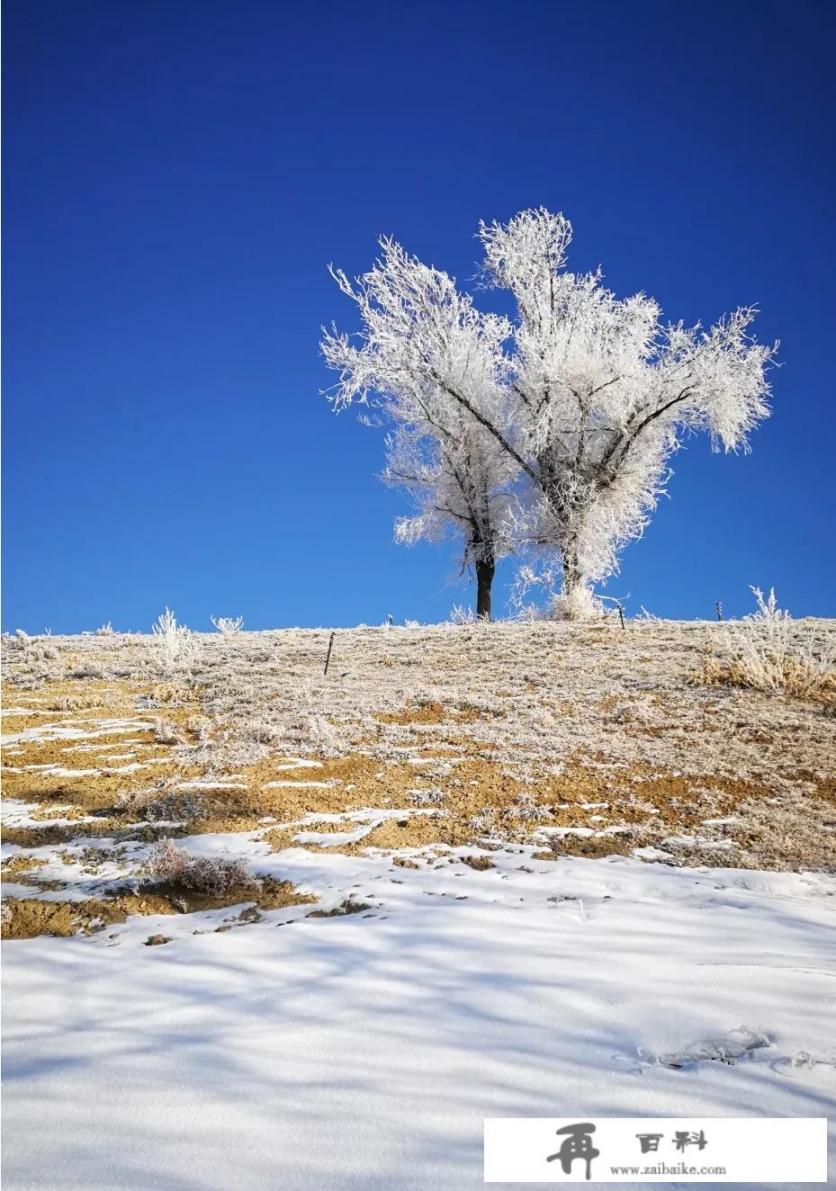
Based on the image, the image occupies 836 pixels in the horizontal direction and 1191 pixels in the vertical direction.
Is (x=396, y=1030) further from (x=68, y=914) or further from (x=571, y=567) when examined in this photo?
(x=571, y=567)

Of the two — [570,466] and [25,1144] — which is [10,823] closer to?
[25,1144]

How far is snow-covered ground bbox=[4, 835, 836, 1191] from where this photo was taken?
199cm

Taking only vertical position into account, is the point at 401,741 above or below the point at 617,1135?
above

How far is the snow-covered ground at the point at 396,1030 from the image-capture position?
1.99 m

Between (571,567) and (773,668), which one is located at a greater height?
(571,567)

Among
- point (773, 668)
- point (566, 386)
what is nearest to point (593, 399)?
point (566, 386)

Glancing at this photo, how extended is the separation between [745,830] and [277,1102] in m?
4.46

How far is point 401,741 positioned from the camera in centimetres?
788

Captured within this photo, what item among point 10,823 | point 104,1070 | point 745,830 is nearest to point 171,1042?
point 104,1070

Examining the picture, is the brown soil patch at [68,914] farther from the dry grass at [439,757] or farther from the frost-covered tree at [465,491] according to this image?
the frost-covered tree at [465,491]

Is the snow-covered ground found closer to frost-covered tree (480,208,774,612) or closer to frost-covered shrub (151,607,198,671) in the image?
frost-covered shrub (151,607,198,671)

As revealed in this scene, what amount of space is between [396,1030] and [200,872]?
2.39 meters

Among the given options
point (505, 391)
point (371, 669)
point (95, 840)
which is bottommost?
point (95, 840)

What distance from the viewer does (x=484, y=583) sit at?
22.5 meters
